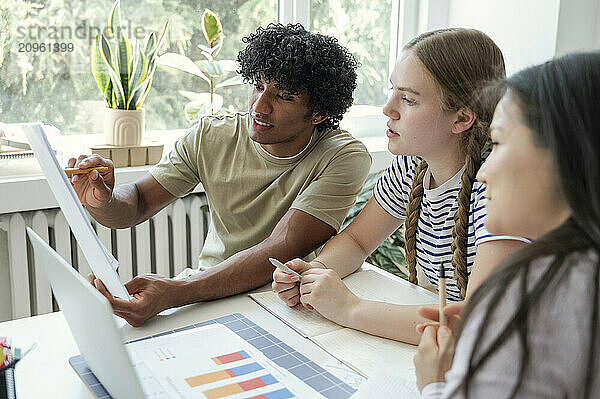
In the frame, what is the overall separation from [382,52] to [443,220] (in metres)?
1.64

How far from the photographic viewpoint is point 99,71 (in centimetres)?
218

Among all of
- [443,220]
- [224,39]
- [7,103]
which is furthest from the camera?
[224,39]

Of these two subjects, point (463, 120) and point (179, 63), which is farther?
point (179, 63)

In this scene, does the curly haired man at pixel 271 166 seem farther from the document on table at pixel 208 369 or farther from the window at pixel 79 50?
the window at pixel 79 50

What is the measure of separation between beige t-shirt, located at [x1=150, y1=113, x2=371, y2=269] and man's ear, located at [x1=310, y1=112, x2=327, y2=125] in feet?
0.11

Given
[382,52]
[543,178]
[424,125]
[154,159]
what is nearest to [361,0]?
[382,52]

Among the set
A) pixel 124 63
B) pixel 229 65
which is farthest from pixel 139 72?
pixel 229 65

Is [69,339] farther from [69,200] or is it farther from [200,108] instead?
[200,108]

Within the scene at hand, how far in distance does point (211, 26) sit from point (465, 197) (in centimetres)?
136

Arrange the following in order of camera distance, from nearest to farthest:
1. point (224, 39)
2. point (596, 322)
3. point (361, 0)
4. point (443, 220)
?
point (596, 322) → point (443, 220) → point (224, 39) → point (361, 0)

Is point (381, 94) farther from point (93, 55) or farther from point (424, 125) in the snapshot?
point (424, 125)

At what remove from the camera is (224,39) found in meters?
2.52

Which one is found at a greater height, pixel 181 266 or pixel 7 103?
pixel 7 103

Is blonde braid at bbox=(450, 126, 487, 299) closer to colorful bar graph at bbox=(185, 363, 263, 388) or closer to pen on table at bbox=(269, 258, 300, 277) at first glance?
pen on table at bbox=(269, 258, 300, 277)
